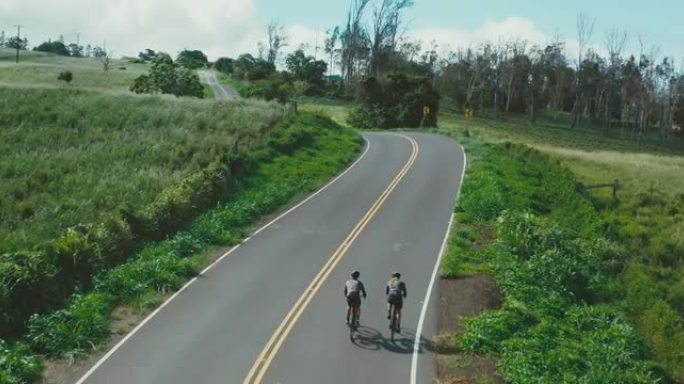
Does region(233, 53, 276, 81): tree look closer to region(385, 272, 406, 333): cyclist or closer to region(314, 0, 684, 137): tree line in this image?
region(314, 0, 684, 137): tree line

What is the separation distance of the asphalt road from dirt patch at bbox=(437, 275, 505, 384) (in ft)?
1.18

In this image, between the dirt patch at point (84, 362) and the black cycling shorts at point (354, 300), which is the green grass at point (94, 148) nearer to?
the dirt patch at point (84, 362)

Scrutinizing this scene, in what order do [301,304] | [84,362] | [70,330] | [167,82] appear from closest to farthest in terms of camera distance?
[84,362], [70,330], [301,304], [167,82]

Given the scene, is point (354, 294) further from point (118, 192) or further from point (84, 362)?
point (118, 192)

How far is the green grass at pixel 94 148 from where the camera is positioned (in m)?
28.4

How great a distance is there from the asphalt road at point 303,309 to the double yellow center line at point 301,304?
4 centimetres

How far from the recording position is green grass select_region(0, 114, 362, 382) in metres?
17.5

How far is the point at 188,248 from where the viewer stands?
84.9 ft

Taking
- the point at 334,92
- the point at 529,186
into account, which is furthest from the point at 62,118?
the point at 334,92

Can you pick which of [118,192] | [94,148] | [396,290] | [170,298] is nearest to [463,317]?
[396,290]

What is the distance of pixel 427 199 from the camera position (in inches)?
1387

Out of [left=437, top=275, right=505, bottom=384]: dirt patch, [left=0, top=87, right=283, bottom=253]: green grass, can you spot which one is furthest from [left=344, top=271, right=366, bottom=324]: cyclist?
[left=0, top=87, right=283, bottom=253]: green grass

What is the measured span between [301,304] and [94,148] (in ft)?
70.7

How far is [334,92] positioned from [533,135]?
35.6 m
